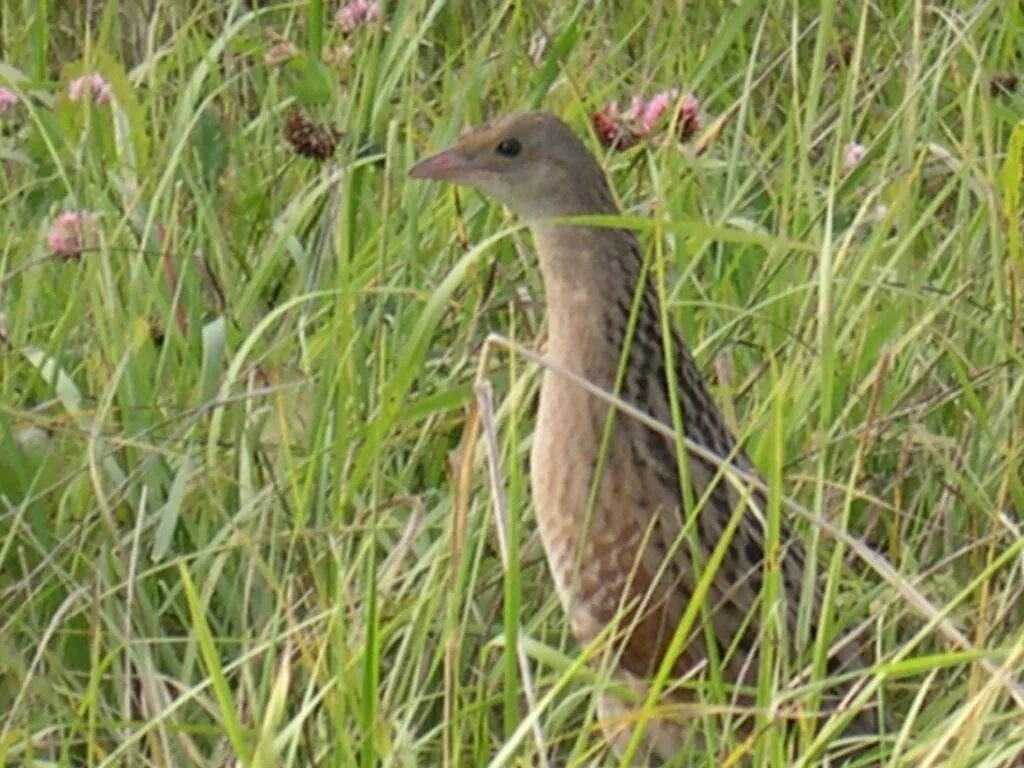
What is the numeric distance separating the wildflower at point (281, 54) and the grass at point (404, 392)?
50mm

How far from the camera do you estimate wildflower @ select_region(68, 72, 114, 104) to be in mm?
3783

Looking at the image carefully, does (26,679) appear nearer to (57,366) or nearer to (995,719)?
(57,366)

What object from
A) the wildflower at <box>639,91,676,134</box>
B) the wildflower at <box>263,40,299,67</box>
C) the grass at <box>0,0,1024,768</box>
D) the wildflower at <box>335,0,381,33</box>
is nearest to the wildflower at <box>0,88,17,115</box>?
the grass at <box>0,0,1024,768</box>

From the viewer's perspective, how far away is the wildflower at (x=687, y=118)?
3633 millimetres

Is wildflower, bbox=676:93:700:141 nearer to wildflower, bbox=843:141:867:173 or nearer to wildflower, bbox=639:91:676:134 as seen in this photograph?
wildflower, bbox=639:91:676:134

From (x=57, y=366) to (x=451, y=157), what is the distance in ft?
1.66

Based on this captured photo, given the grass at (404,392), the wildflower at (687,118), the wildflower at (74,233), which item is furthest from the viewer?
the wildflower at (687,118)

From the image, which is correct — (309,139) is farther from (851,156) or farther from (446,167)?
(851,156)

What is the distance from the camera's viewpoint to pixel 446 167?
3.18 m

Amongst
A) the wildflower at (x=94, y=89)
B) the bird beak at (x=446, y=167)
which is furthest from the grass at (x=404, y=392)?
the bird beak at (x=446, y=167)

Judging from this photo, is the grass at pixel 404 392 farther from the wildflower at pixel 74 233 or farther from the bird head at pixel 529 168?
the bird head at pixel 529 168

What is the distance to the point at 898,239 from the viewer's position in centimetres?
355

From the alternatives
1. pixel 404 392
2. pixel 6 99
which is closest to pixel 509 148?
pixel 404 392

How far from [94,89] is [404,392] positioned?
1061 mm
